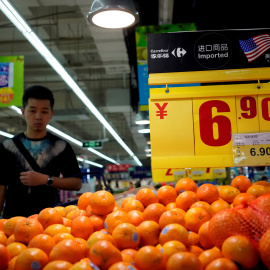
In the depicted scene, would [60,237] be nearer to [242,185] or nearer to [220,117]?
[242,185]

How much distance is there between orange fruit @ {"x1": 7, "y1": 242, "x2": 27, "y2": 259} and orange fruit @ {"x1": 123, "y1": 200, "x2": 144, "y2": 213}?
2.13 feet

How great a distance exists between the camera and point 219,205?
1903mm

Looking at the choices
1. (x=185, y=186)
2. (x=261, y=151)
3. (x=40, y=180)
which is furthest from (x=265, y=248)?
(x=40, y=180)

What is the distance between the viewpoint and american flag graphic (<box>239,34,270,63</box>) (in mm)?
2443

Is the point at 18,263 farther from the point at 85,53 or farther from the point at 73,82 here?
the point at 85,53

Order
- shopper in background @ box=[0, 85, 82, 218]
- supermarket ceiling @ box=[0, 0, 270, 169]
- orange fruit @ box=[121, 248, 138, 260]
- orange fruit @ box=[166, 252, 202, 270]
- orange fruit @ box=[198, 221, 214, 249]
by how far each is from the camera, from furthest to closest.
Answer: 1. supermarket ceiling @ box=[0, 0, 270, 169]
2. shopper in background @ box=[0, 85, 82, 218]
3. orange fruit @ box=[198, 221, 214, 249]
4. orange fruit @ box=[121, 248, 138, 260]
5. orange fruit @ box=[166, 252, 202, 270]

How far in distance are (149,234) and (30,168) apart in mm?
1660

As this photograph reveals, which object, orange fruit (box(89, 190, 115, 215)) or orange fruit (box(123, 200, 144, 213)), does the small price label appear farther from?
orange fruit (box(89, 190, 115, 215))

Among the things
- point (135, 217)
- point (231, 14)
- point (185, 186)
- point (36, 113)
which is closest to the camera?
point (135, 217)

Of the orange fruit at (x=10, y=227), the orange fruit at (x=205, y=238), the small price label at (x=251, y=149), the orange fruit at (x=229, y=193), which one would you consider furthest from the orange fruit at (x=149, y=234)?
the small price label at (x=251, y=149)

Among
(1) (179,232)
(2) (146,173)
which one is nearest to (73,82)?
(1) (179,232)

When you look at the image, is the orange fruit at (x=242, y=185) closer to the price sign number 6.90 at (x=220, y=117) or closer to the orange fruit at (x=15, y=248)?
the price sign number 6.90 at (x=220, y=117)

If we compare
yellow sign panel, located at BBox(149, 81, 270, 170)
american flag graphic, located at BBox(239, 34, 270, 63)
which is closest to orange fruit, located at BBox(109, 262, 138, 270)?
yellow sign panel, located at BBox(149, 81, 270, 170)

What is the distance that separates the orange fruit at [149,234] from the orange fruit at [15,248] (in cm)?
58
